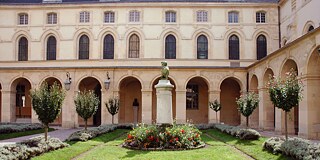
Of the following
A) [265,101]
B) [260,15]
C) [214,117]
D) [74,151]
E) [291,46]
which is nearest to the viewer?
[74,151]

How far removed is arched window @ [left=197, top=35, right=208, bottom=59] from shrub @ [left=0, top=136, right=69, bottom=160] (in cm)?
2291

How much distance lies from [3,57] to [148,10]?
1599cm

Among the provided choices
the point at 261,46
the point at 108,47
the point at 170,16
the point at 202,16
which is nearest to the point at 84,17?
the point at 108,47

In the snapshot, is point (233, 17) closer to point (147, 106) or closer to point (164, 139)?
point (147, 106)

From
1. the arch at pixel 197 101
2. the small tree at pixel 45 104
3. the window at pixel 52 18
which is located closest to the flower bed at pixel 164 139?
the small tree at pixel 45 104

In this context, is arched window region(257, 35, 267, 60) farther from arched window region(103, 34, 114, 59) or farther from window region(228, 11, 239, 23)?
arched window region(103, 34, 114, 59)

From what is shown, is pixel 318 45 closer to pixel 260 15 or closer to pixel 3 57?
pixel 260 15

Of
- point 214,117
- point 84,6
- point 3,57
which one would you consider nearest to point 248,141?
point 214,117

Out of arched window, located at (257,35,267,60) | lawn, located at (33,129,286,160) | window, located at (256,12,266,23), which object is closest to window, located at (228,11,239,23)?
window, located at (256,12,266,23)

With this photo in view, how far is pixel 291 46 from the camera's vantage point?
23484 millimetres

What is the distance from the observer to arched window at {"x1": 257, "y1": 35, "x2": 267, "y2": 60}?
38625 millimetres

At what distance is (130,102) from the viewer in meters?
39.6

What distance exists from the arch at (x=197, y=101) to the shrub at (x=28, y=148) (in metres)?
22.2

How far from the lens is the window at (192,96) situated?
39500 mm
